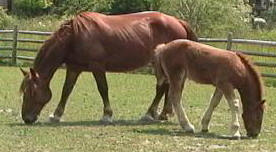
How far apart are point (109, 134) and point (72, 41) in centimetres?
195

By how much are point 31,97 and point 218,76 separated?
2.97 metres

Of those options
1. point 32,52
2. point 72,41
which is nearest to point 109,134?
point 72,41

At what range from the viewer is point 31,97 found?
10.6m

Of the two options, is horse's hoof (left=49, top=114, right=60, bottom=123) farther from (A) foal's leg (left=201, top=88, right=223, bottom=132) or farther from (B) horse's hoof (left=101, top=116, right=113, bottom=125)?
(A) foal's leg (left=201, top=88, right=223, bottom=132)

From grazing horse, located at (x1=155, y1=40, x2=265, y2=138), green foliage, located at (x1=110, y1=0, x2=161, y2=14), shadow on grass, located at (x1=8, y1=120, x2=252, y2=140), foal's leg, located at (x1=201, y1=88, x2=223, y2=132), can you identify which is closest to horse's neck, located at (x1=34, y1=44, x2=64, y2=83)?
shadow on grass, located at (x1=8, y1=120, x2=252, y2=140)

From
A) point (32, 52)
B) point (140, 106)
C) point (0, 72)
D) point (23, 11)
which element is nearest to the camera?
point (140, 106)

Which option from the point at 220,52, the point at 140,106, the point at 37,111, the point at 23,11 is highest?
the point at 220,52

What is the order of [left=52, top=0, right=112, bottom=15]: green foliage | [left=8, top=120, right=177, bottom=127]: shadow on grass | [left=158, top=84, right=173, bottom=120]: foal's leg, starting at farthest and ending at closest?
[left=52, top=0, right=112, bottom=15]: green foliage < [left=158, top=84, right=173, bottom=120]: foal's leg < [left=8, top=120, right=177, bottom=127]: shadow on grass

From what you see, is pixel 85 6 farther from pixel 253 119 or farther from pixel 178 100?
pixel 253 119

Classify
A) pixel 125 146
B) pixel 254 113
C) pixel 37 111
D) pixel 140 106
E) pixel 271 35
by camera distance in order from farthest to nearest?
pixel 271 35 → pixel 140 106 → pixel 37 111 → pixel 254 113 → pixel 125 146

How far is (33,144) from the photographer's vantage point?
871 centimetres

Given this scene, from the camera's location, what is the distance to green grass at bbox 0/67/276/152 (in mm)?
8734

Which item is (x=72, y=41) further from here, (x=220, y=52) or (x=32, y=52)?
(x=32, y=52)

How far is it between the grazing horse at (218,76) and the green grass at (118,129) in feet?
Answer: 0.99
